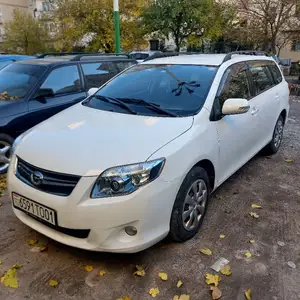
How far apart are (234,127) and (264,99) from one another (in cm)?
118

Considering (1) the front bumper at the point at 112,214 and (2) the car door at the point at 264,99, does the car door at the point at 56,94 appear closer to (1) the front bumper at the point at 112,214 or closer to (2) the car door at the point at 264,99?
(1) the front bumper at the point at 112,214

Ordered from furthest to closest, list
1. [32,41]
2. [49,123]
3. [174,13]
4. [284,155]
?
[32,41]
[174,13]
[284,155]
[49,123]

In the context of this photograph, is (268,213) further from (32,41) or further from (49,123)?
(32,41)

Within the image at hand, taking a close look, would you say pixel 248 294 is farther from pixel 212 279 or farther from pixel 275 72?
pixel 275 72

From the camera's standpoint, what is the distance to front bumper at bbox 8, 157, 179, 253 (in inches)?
88.4

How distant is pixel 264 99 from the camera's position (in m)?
4.32

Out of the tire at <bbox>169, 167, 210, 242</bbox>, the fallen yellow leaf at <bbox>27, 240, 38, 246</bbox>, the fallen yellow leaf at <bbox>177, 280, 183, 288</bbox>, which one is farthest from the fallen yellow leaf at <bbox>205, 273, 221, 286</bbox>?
the fallen yellow leaf at <bbox>27, 240, 38, 246</bbox>

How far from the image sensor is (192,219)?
290 centimetres

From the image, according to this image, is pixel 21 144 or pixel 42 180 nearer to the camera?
pixel 42 180

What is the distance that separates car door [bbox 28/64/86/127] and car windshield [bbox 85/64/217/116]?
49.3 inches

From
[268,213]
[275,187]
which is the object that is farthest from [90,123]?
[275,187]

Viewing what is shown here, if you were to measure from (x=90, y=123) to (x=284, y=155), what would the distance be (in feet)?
11.8

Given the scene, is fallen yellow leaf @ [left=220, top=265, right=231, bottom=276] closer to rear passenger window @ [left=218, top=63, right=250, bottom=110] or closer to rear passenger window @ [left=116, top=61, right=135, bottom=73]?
rear passenger window @ [left=218, top=63, right=250, bottom=110]

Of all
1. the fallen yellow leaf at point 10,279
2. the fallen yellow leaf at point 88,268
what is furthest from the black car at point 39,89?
the fallen yellow leaf at point 88,268
